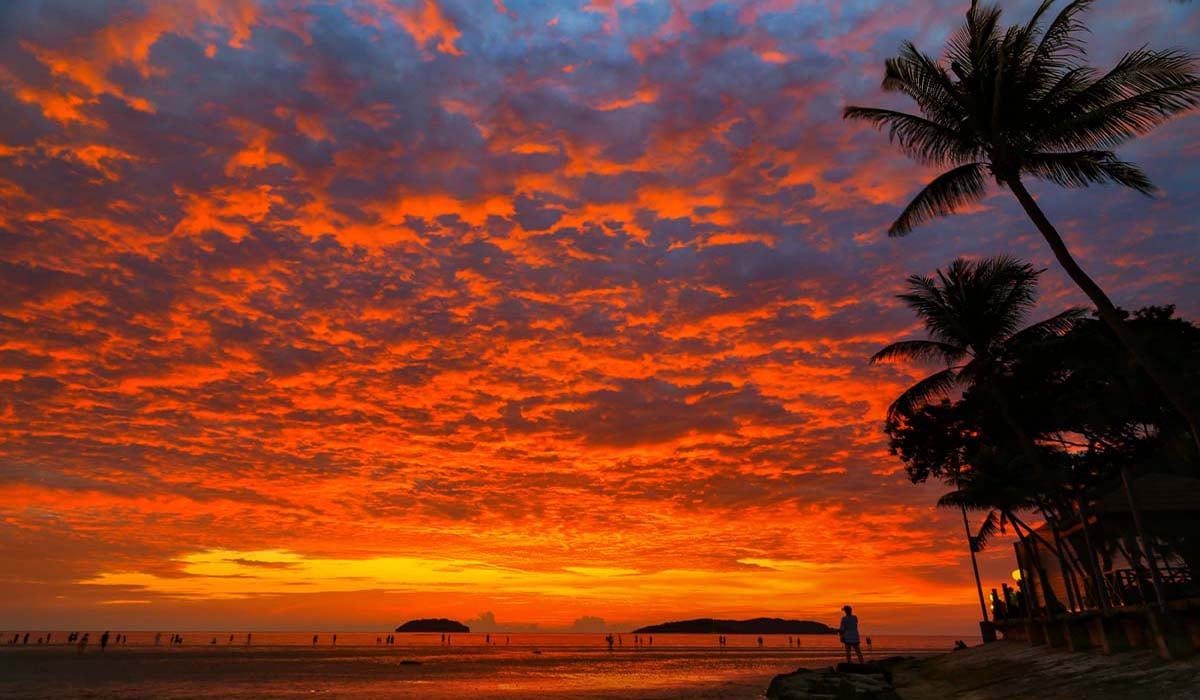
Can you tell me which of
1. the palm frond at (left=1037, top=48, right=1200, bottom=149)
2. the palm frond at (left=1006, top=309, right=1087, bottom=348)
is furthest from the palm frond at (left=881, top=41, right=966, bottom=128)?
the palm frond at (left=1006, top=309, right=1087, bottom=348)

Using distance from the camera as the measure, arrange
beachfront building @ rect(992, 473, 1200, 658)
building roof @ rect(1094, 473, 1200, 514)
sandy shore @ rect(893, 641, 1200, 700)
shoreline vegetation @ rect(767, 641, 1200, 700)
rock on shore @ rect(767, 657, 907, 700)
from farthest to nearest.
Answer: building roof @ rect(1094, 473, 1200, 514) → rock on shore @ rect(767, 657, 907, 700) → beachfront building @ rect(992, 473, 1200, 658) → shoreline vegetation @ rect(767, 641, 1200, 700) → sandy shore @ rect(893, 641, 1200, 700)

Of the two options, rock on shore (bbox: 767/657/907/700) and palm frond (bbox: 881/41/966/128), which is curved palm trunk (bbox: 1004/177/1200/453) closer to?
palm frond (bbox: 881/41/966/128)

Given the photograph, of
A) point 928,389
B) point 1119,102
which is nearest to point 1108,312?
point 1119,102

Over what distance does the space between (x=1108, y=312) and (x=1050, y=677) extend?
962cm

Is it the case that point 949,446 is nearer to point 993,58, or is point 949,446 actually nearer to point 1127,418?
point 1127,418

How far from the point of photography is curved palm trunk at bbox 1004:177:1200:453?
1277cm

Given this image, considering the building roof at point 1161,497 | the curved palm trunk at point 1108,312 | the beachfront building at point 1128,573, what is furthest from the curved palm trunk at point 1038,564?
the curved palm trunk at point 1108,312

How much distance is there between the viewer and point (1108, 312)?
13.6 m

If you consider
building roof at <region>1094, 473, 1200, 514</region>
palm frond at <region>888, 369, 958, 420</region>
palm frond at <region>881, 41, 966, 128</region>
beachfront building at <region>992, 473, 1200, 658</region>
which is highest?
palm frond at <region>881, 41, 966, 128</region>

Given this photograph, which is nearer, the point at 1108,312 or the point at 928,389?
the point at 1108,312

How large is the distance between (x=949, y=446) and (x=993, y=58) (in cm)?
2129

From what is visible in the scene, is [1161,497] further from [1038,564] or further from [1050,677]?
[1050,677]

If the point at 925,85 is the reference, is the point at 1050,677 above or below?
below

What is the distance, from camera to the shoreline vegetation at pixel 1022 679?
12.5 meters
